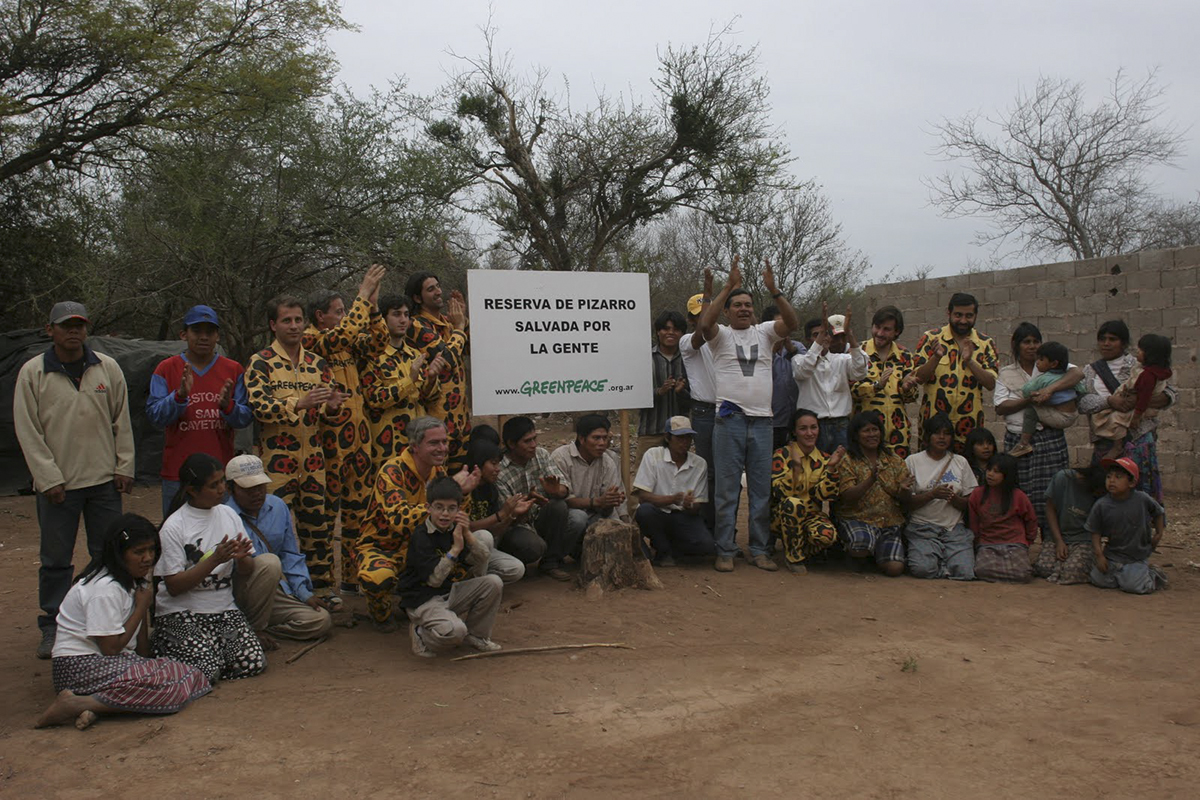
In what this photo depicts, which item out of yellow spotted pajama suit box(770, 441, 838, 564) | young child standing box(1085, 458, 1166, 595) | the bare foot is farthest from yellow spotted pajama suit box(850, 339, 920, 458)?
the bare foot

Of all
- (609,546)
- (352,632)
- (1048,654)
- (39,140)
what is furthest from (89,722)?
(39,140)

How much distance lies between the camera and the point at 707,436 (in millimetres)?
6914

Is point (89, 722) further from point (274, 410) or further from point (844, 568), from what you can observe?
point (844, 568)

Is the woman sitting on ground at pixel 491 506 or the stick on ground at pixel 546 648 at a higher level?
the woman sitting on ground at pixel 491 506

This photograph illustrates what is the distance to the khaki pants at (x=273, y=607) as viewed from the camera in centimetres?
465

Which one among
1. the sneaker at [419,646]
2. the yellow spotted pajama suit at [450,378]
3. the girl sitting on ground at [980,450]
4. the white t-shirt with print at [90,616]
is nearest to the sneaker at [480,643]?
the sneaker at [419,646]

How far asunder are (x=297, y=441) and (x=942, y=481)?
444 cm

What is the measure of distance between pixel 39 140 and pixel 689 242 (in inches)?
745

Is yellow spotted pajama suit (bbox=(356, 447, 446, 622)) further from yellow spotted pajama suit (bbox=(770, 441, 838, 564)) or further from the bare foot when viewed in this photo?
yellow spotted pajama suit (bbox=(770, 441, 838, 564))

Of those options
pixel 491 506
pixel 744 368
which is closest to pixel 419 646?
pixel 491 506

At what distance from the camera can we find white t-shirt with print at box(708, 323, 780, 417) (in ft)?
21.0

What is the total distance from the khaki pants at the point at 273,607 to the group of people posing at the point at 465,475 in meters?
0.01

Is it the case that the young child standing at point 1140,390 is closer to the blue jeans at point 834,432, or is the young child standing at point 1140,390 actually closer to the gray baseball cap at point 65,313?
the blue jeans at point 834,432

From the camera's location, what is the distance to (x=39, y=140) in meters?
Result: 10.7
